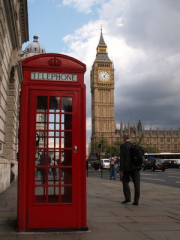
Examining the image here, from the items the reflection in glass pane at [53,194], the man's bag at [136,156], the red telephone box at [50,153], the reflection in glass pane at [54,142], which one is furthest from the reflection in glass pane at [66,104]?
the man's bag at [136,156]

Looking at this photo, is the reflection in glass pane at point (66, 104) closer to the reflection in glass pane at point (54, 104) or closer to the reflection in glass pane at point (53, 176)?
the reflection in glass pane at point (54, 104)

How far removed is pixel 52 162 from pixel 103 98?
383 ft

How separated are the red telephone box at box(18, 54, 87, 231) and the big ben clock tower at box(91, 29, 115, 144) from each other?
114687 mm

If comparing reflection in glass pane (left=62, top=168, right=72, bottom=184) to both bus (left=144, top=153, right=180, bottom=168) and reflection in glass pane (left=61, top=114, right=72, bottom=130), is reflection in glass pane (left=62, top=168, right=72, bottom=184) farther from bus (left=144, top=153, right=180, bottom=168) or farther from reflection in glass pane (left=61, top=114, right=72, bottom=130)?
bus (left=144, top=153, right=180, bottom=168)

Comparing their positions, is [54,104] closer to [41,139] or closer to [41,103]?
[41,103]

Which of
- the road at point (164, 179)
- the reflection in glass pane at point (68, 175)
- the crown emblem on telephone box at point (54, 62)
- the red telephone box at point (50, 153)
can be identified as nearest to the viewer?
the red telephone box at point (50, 153)

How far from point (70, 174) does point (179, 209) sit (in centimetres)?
334

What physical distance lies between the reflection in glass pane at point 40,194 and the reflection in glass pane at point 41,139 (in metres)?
0.61

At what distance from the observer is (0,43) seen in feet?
33.3

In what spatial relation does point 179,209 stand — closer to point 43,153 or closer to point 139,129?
point 43,153

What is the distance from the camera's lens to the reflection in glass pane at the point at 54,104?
184 inches

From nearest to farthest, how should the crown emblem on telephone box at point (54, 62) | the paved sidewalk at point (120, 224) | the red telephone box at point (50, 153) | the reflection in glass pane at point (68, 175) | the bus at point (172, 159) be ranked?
the paved sidewalk at point (120, 224) → the red telephone box at point (50, 153) → the reflection in glass pane at point (68, 175) → the crown emblem on telephone box at point (54, 62) → the bus at point (172, 159)

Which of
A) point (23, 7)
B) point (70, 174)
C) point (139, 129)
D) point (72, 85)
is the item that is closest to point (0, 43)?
point (72, 85)

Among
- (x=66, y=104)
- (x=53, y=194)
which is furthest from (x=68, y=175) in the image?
(x=66, y=104)
